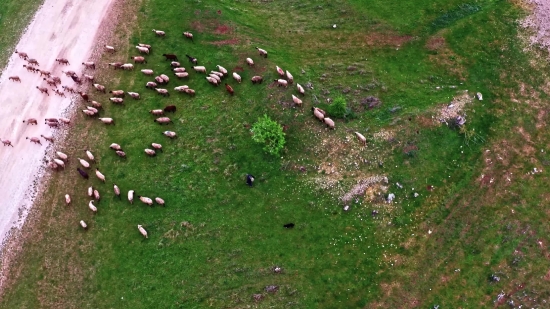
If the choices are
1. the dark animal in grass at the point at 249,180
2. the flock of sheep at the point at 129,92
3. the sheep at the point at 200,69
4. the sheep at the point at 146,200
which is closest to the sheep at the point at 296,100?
the flock of sheep at the point at 129,92

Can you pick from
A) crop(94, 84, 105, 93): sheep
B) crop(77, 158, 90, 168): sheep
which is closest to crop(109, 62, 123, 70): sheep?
crop(94, 84, 105, 93): sheep

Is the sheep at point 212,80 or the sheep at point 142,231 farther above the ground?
the sheep at point 212,80

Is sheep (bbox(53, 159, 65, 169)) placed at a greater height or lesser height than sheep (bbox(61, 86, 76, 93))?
lesser

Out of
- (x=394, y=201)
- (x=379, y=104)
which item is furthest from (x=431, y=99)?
(x=394, y=201)

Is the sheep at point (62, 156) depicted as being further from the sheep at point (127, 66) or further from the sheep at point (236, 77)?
the sheep at point (236, 77)

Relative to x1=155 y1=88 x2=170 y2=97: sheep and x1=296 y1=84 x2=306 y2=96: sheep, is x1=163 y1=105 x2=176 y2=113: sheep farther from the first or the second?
x1=296 y1=84 x2=306 y2=96: sheep

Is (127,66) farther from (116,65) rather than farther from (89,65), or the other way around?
(89,65)
